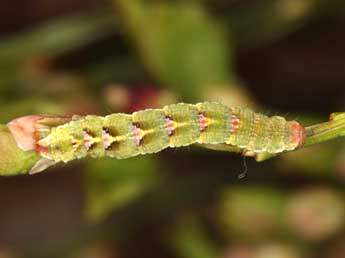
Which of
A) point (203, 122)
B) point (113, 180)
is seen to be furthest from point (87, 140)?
point (113, 180)

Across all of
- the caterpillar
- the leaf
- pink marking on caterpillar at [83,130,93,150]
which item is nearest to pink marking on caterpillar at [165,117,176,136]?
the caterpillar

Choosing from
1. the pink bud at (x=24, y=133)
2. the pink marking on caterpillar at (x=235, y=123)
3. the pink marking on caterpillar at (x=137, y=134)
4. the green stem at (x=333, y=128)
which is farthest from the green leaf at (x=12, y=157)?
the green stem at (x=333, y=128)

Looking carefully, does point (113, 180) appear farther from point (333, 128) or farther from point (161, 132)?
point (333, 128)

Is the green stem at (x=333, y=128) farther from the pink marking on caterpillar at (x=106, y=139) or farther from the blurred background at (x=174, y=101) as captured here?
the blurred background at (x=174, y=101)

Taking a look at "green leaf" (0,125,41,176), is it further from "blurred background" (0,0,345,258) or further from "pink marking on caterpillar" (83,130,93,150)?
"blurred background" (0,0,345,258)

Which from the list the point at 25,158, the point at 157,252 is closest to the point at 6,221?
the point at 157,252

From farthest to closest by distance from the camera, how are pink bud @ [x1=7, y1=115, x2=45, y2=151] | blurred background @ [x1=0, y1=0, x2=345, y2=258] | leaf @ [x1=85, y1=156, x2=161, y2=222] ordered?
blurred background @ [x1=0, y1=0, x2=345, y2=258] < leaf @ [x1=85, y1=156, x2=161, y2=222] < pink bud @ [x1=7, y1=115, x2=45, y2=151]

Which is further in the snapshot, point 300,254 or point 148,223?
point 148,223

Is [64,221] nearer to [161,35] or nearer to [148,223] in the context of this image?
[148,223]
